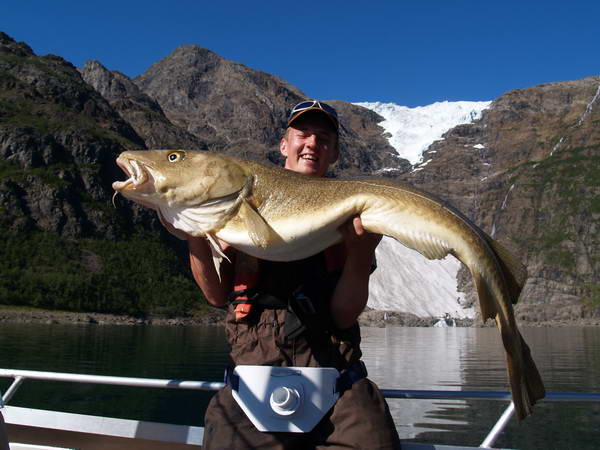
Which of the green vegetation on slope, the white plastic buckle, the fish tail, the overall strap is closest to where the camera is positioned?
the fish tail

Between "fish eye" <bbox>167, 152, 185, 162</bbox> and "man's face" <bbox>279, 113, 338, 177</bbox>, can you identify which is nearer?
"fish eye" <bbox>167, 152, 185, 162</bbox>

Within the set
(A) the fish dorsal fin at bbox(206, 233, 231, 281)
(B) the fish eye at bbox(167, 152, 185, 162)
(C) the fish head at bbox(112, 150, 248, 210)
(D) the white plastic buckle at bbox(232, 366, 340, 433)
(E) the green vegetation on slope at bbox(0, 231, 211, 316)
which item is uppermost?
(B) the fish eye at bbox(167, 152, 185, 162)

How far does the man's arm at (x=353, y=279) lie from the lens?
3562 millimetres

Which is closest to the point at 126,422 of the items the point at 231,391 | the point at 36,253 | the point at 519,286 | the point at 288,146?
the point at 231,391

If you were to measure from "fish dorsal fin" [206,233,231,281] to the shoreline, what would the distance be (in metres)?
95.3

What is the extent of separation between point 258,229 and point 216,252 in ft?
1.31

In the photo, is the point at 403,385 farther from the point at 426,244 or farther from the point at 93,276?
the point at 93,276

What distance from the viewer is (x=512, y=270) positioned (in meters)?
3.55

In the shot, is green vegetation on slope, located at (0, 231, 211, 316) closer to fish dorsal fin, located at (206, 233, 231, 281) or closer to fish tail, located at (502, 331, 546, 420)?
fish dorsal fin, located at (206, 233, 231, 281)

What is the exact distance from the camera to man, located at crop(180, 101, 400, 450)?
3.44 metres

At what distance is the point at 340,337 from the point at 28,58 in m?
199

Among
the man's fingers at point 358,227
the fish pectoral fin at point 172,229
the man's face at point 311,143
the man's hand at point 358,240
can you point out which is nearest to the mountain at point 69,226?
the fish pectoral fin at point 172,229

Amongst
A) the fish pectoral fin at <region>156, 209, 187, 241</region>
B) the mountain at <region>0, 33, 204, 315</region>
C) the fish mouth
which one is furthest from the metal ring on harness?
the mountain at <region>0, 33, 204, 315</region>

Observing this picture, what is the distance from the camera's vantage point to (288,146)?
4.50 m
